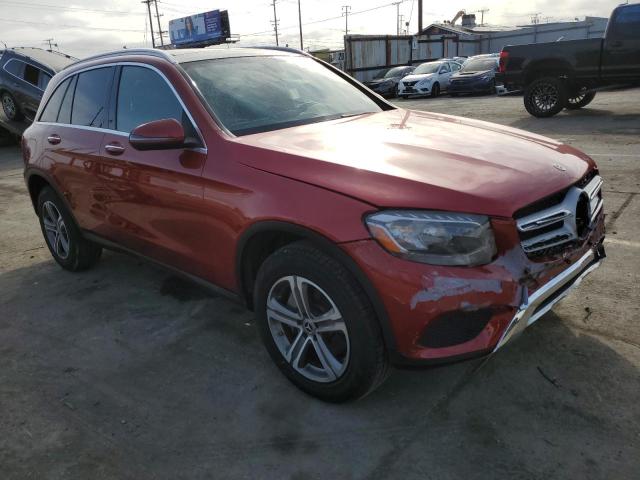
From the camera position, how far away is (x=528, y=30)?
40.5 m

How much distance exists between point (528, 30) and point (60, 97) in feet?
141

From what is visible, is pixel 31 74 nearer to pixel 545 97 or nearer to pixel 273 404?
pixel 545 97

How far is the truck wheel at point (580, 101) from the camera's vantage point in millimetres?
12179

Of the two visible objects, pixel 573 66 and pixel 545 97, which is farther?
pixel 545 97

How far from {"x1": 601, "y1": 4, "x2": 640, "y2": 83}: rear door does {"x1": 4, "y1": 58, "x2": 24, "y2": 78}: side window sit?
12741 mm

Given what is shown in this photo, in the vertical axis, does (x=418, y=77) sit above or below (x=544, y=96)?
above

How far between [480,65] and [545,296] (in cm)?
2094

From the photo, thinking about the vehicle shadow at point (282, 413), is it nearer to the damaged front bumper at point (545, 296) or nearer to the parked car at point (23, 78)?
the damaged front bumper at point (545, 296)

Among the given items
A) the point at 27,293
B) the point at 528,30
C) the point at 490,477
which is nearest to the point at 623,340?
the point at 490,477

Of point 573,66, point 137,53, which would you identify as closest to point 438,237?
point 137,53

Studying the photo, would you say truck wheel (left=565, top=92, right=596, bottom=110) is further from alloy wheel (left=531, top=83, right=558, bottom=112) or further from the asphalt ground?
the asphalt ground

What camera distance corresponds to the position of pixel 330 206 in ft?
7.30

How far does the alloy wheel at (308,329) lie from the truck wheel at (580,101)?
38.3 ft

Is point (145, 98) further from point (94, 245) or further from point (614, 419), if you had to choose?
point (614, 419)
